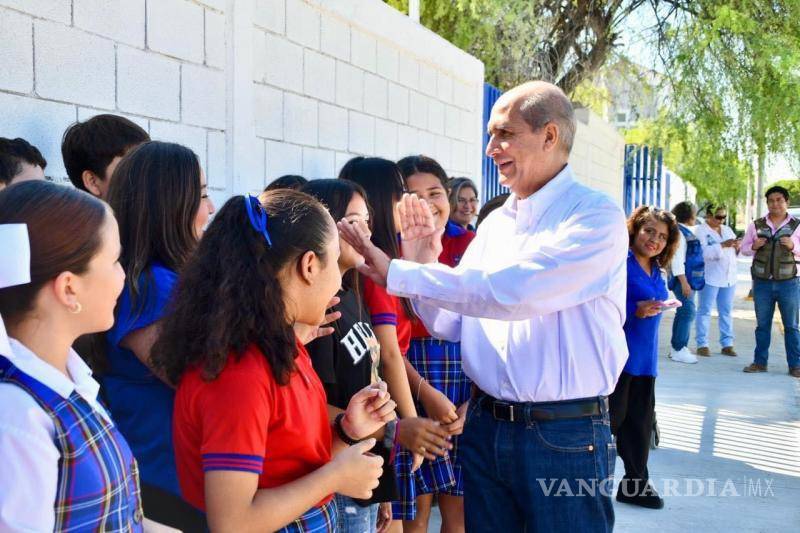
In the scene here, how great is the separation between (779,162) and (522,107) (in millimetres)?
10666

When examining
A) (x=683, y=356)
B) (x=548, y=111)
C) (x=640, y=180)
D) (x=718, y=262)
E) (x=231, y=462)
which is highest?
(x=640, y=180)

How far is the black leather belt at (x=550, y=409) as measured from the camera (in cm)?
257

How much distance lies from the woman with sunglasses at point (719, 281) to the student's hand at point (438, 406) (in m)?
7.78

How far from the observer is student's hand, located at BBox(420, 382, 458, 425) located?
3295 millimetres

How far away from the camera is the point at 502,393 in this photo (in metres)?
2.65

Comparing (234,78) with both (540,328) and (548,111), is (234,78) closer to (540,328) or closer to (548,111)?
(548,111)

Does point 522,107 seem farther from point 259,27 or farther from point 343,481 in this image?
point 259,27

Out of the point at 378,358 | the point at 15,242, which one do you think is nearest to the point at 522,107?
the point at 378,358

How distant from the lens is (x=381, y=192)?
3.24 meters

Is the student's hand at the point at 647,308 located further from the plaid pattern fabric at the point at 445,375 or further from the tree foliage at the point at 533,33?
the tree foliage at the point at 533,33

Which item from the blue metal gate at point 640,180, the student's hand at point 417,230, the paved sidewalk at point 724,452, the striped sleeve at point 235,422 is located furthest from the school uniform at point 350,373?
the blue metal gate at point 640,180

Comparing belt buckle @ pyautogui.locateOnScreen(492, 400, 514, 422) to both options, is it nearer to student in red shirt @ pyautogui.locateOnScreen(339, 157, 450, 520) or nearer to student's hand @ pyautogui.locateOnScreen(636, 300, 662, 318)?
student in red shirt @ pyautogui.locateOnScreen(339, 157, 450, 520)

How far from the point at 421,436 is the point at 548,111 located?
1.19 metres

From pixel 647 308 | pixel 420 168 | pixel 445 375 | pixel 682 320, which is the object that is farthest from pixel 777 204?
pixel 445 375
